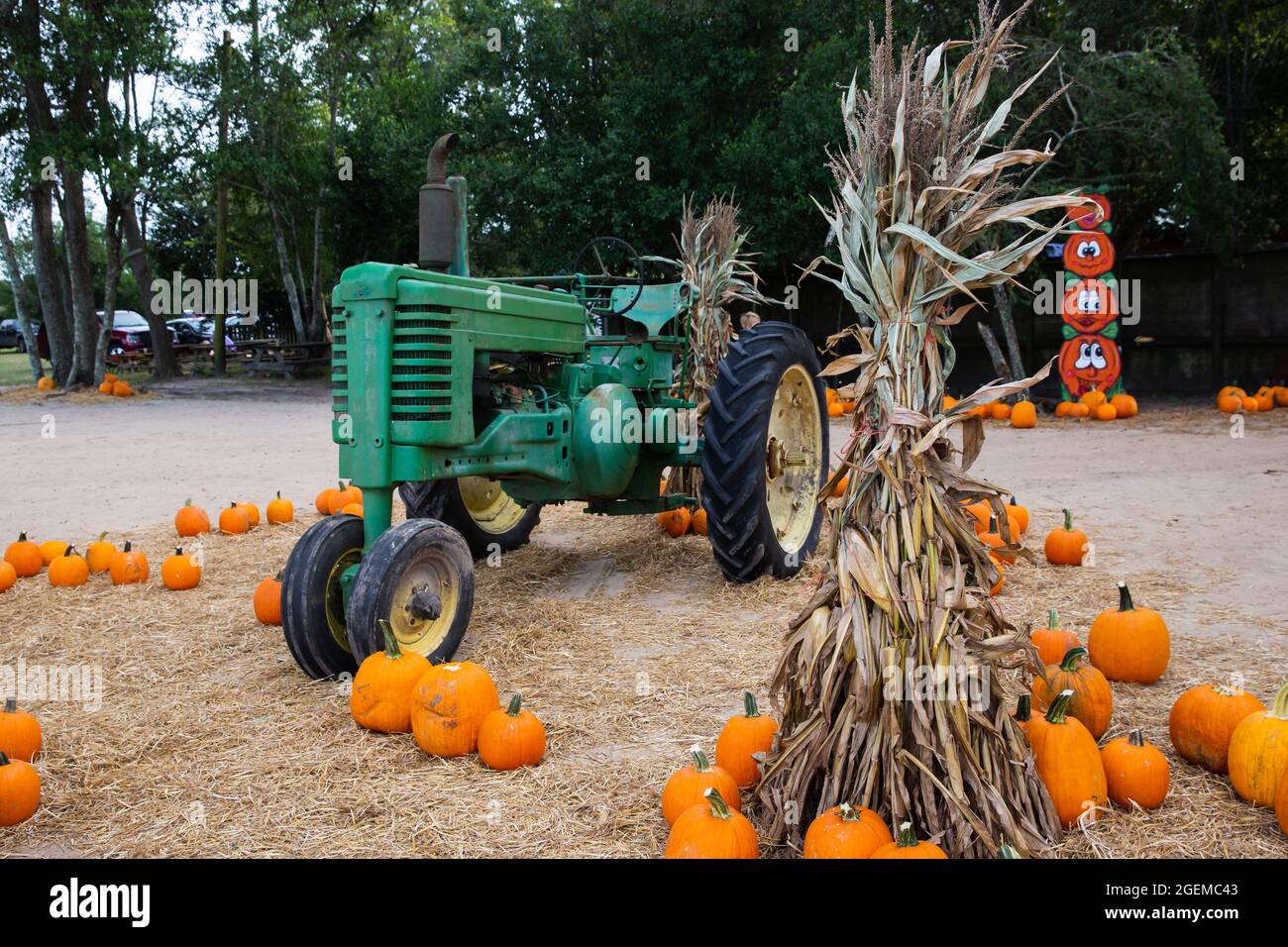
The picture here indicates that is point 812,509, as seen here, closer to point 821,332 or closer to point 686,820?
point 686,820

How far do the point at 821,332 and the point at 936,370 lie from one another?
16.4 meters

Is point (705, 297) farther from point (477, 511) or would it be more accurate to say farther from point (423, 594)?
point (423, 594)

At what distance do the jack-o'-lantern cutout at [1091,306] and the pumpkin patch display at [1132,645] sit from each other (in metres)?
10.9

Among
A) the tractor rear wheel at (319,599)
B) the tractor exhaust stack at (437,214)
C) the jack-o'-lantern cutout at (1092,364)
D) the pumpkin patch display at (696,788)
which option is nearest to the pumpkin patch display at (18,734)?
the tractor rear wheel at (319,599)

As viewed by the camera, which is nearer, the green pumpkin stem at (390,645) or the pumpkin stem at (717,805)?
the pumpkin stem at (717,805)

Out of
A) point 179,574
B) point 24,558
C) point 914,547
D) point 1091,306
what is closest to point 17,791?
point 914,547

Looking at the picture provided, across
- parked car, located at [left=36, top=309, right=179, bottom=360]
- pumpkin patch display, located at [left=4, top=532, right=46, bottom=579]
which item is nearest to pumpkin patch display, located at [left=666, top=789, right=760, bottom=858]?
pumpkin patch display, located at [left=4, top=532, right=46, bottom=579]

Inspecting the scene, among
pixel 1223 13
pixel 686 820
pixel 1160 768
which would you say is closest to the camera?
pixel 686 820

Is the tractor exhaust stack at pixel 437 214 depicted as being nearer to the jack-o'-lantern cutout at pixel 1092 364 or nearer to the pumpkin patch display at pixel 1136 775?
the pumpkin patch display at pixel 1136 775

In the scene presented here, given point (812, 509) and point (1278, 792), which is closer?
point (1278, 792)

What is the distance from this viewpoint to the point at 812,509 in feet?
21.1

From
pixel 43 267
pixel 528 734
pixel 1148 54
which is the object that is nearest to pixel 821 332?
pixel 1148 54

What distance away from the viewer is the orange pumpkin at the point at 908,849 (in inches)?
93.0
